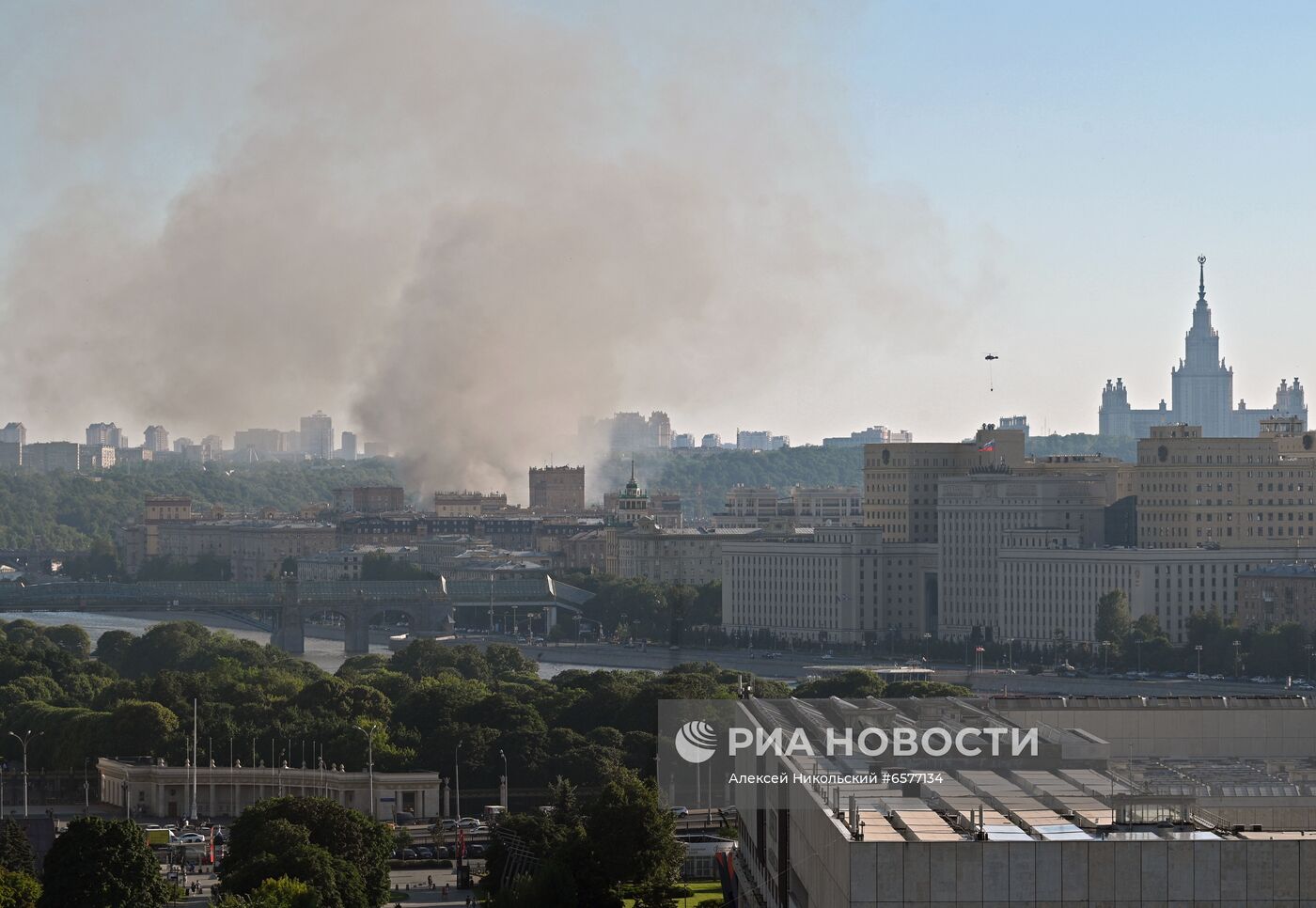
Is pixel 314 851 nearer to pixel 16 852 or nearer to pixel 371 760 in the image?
pixel 16 852

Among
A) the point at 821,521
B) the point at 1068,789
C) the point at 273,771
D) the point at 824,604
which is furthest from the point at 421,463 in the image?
the point at 1068,789

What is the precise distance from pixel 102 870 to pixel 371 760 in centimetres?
1466

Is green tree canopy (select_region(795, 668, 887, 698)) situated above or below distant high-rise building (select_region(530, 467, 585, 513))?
below

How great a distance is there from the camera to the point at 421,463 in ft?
552

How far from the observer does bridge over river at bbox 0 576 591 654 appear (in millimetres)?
94625

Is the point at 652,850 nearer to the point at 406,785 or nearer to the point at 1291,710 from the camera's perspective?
the point at 1291,710

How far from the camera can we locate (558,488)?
162 metres

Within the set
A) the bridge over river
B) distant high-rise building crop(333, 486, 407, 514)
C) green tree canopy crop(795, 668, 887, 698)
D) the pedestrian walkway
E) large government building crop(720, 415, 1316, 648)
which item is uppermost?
distant high-rise building crop(333, 486, 407, 514)

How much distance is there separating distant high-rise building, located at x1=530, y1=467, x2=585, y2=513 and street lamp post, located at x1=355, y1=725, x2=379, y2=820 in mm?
113614

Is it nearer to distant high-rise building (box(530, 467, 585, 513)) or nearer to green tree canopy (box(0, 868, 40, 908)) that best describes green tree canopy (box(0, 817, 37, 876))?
green tree canopy (box(0, 868, 40, 908))

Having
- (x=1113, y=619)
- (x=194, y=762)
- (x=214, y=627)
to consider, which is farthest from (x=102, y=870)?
(x=214, y=627)

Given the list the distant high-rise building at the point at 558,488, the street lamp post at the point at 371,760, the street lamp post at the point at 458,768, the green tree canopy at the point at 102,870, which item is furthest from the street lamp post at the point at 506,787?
the distant high-rise building at the point at 558,488

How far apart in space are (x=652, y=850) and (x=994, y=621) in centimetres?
5271

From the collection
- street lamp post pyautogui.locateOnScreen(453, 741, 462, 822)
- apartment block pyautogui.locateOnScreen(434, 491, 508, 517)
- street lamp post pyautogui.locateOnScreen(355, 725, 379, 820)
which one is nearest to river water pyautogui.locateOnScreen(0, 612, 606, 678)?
street lamp post pyautogui.locateOnScreen(355, 725, 379, 820)
